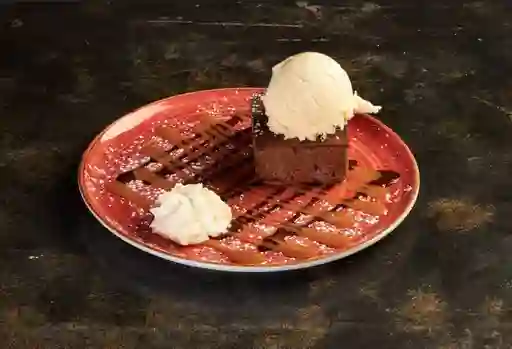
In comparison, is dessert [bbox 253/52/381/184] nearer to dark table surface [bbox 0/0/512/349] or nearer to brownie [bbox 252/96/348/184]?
brownie [bbox 252/96/348/184]

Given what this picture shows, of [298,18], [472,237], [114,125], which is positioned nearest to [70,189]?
[114,125]

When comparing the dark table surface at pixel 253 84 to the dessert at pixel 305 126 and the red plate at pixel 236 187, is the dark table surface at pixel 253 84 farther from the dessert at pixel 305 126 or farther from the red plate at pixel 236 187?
the dessert at pixel 305 126

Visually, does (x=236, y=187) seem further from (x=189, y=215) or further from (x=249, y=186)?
(x=189, y=215)

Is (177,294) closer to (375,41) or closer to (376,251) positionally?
(376,251)

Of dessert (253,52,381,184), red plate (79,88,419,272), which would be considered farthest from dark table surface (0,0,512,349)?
dessert (253,52,381,184)

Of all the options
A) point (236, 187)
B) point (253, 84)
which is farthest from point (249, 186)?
point (253, 84)
